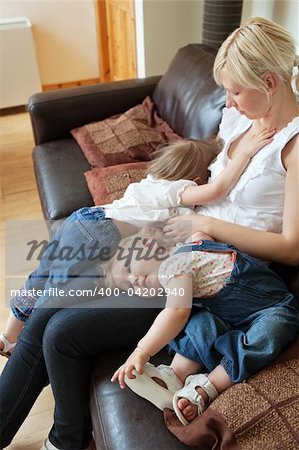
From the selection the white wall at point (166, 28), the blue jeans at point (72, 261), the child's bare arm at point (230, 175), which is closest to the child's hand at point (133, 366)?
the blue jeans at point (72, 261)

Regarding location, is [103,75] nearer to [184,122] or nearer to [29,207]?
[29,207]

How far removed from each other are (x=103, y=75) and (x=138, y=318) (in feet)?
11.2

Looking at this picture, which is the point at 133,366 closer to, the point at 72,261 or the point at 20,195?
the point at 72,261

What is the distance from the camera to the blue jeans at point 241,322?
1.01 m

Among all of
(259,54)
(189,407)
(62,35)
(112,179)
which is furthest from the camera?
(62,35)

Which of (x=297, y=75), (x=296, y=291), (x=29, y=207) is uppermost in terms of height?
(x=297, y=75)

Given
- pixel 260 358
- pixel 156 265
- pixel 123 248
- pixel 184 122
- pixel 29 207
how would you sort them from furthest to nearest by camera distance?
pixel 29 207, pixel 184 122, pixel 123 248, pixel 156 265, pixel 260 358

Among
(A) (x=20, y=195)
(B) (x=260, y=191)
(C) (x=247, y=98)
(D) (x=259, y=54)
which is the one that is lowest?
(A) (x=20, y=195)

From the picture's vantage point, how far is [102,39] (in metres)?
4.00

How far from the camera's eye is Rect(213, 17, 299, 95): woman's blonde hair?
3.70 ft

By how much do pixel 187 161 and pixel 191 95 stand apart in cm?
62

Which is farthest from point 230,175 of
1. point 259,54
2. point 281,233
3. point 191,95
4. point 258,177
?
point 191,95

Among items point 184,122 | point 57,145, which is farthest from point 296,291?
point 57,145

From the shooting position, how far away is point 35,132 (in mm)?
2236
